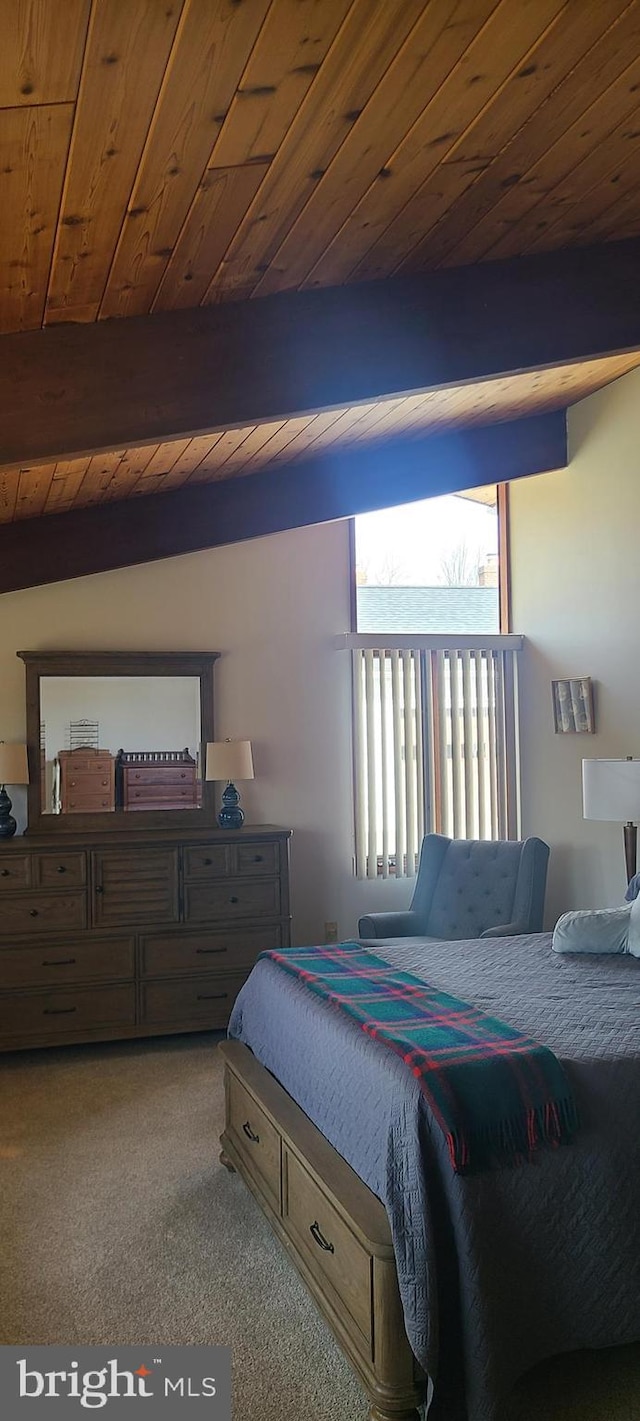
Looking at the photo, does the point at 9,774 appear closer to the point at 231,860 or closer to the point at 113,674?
the point at 113,674

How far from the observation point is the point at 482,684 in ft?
20.5

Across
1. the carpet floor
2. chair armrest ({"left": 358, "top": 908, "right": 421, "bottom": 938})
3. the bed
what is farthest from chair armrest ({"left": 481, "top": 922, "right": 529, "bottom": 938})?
the bed

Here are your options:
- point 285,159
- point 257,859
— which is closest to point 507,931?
point 257,859

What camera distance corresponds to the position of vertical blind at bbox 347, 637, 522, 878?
6.04m

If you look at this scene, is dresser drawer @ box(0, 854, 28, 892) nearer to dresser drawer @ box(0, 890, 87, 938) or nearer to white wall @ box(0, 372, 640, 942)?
dresser drawer @ box(0, 890, 87, 938)

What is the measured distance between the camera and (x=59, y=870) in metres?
5.06

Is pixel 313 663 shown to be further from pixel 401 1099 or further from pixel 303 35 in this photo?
Answer: pixel 303 35

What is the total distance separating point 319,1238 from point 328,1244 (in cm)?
7

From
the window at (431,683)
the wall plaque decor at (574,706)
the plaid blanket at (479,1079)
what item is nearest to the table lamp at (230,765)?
the window at (431,683)

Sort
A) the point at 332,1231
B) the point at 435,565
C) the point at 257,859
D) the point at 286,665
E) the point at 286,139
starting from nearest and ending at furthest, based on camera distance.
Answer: the point at 286,139 → the point at 332,1231 → the point at 257,859 → the point at 286,665 → the point at 435,565

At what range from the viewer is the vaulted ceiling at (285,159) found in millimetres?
1831

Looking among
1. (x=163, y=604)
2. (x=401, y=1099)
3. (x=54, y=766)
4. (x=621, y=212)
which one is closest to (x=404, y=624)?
(x=163, y=604)

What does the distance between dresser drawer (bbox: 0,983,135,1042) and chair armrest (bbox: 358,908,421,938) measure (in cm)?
117

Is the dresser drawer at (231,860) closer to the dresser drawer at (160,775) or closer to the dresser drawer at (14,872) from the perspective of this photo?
the dresser drawer at (160,775)
